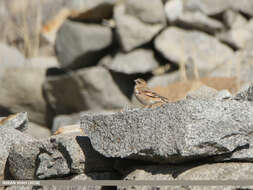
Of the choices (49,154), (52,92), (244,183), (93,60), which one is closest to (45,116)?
(52,92)

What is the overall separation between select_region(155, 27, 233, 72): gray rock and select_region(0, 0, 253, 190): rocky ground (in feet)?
0.08

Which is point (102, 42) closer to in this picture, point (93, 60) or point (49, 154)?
point (93, 60)

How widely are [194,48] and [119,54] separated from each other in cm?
184

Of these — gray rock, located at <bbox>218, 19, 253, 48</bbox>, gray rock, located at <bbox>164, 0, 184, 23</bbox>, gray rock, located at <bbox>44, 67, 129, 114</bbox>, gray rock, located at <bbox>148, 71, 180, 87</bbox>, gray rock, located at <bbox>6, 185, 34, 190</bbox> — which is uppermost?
gray rock, located at <bbox>164, 0, 184, 23</bbox>

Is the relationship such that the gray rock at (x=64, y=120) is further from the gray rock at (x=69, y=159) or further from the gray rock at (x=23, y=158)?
the gray rock at (x=69, y=159)

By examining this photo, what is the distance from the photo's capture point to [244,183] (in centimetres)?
466

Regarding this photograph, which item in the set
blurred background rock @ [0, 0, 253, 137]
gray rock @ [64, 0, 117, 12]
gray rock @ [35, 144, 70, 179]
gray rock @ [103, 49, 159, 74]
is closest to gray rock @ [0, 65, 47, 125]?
blurred background rock @ [0, 0, 253, 137]

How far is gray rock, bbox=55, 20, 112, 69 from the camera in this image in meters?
14.5

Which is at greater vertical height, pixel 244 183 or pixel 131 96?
pixel 244 183

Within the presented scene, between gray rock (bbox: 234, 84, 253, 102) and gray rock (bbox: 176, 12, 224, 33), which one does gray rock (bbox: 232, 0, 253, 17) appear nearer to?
gray rock (bbox: 176, 12, 224, 33)

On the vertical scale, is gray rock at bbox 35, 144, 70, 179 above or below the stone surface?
above

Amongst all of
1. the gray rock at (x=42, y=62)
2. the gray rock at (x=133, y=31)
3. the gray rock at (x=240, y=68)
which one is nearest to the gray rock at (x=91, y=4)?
the gray rock at (x=133, y=31)

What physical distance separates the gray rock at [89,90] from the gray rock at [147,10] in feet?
5.13

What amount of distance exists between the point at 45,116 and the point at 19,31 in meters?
3.36
